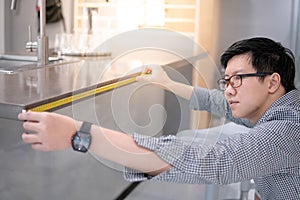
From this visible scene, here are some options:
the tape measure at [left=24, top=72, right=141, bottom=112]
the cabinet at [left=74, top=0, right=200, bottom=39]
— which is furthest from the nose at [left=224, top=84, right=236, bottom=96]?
the cabinet at [left=74, top=0, right=200, bottom=39]

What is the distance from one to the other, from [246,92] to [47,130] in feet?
1.94

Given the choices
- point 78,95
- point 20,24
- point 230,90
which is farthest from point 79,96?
point 20,24

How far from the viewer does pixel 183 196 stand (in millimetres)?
2533

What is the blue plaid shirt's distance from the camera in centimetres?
89

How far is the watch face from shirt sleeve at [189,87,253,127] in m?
0.70

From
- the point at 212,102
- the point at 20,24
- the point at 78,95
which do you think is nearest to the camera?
the point at 78,95

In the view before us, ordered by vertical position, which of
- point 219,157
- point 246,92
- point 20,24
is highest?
point 20,24

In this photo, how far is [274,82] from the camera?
3.82 feet

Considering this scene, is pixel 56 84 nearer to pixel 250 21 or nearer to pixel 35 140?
pixel 35 140

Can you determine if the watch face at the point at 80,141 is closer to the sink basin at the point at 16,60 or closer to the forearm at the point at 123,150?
the forearm at the point at 123,150

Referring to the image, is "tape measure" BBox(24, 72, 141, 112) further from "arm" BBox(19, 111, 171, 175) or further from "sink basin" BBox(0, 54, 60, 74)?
"sink basin" BBox(0, 54, 60, 74)

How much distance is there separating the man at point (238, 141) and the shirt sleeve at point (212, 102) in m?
0.09

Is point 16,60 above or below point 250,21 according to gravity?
below

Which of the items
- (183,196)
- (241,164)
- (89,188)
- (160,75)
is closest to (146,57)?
(160,75)
